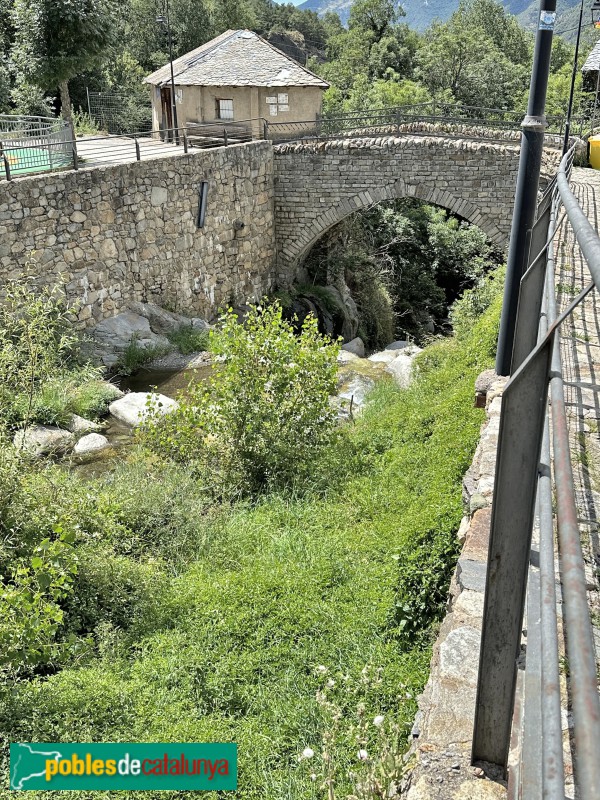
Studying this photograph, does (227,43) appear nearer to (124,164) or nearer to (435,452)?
(124,164)

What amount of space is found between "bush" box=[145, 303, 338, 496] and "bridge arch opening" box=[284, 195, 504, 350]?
35.0 ft

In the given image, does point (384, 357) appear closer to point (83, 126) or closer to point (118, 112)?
point (83, 126)

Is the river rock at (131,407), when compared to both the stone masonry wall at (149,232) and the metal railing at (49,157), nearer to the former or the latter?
the stone masonry wall at (149,232)

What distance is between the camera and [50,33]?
1706 cm

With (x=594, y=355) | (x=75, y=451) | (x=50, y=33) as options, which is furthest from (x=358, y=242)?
(x=594, y=355)

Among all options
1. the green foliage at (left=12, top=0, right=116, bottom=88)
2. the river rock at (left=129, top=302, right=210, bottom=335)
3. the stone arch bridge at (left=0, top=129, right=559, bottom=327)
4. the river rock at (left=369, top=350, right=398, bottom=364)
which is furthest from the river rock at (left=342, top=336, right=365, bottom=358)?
the green foliage at (left=12, top=0, right=116, bottom=88)

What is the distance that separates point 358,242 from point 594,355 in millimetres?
17941

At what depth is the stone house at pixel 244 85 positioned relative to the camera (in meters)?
18.4

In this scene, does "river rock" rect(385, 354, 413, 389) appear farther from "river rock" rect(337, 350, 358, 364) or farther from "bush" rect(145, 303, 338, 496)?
"bush" rect(145, 303, 338, 496)

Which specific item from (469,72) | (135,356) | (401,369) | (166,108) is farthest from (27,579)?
(469,72)

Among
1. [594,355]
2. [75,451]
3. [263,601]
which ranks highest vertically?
[594,355]

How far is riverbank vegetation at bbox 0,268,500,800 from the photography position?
4.09 m

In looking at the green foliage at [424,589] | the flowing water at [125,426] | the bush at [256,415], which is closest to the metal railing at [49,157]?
the flowing water at [125,426]

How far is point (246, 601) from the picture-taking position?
5227 millimetres
